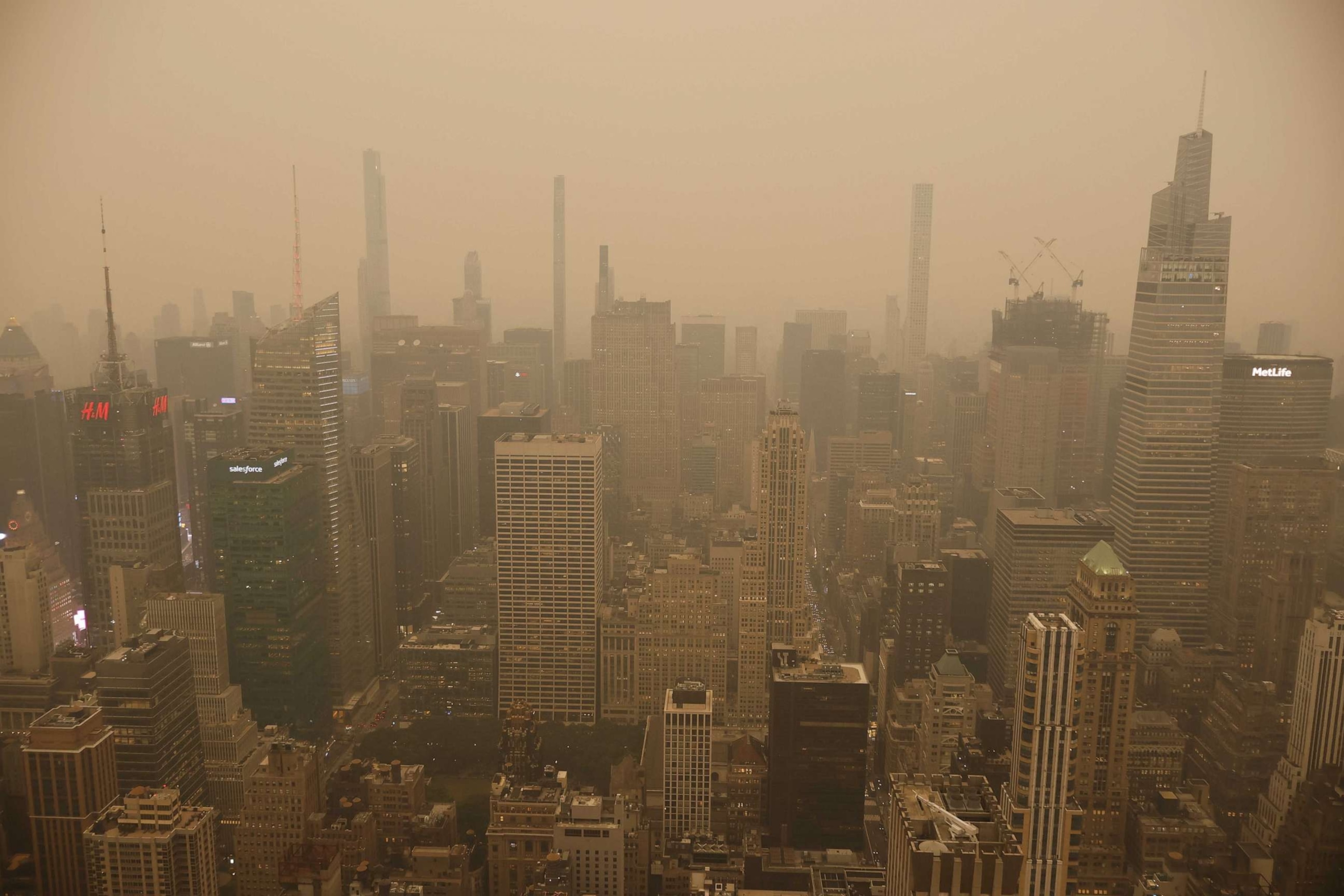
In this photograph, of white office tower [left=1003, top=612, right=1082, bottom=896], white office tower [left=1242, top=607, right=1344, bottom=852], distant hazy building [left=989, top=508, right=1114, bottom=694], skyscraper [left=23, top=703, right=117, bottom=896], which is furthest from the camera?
distant hazy building [left=989, top=508, right=1114, bottom=694]

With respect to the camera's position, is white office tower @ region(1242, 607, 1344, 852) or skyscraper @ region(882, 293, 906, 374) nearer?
white office tower @ region(1242, 607, 1344, 852)

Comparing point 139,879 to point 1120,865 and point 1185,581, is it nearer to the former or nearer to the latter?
point 1120,865

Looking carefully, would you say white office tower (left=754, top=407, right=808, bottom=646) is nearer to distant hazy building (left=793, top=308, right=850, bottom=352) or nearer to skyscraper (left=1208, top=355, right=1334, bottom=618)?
distant hazy building (left=793, top=308, right=850, bottom=352)

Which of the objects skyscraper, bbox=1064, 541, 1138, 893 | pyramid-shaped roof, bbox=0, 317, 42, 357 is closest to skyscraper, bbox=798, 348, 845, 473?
skyscraper, bbox=1064, 541, 1138, 893

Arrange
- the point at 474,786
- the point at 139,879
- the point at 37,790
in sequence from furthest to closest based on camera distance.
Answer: the point at 474,786 → the point at 37,790 → the point at 139,879

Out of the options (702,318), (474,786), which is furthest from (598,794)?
(702,318)

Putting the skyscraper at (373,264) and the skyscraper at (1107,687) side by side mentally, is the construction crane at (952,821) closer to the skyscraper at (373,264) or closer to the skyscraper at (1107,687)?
the skyscraper at (1107,687)

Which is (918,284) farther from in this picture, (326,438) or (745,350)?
(326,438)
